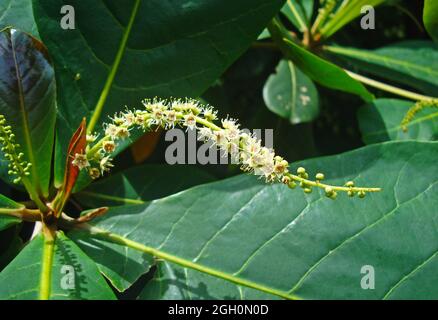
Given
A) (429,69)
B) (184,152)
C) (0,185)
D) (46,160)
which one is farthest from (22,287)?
(429,69)

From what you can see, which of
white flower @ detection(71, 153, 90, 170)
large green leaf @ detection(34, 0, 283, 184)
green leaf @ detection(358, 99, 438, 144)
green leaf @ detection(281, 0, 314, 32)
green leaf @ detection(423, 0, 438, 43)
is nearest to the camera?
white flower @ detection(71, 153, 90, 170)

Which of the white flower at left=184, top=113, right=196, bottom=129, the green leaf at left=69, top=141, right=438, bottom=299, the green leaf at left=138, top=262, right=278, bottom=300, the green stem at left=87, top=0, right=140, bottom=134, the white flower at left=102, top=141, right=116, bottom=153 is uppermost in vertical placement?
the green stem at left=87, top=0, right=140, bottom=134

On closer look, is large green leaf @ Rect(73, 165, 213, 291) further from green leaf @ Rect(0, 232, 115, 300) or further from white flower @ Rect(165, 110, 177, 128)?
white flower @ Rect(165, 110, 177, 128)

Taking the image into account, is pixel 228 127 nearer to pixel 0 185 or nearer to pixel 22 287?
pixel 22 287

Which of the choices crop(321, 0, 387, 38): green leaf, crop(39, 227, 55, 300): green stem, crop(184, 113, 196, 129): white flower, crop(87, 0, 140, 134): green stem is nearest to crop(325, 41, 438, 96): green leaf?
crop(321, 0, 387, 38): green leaf

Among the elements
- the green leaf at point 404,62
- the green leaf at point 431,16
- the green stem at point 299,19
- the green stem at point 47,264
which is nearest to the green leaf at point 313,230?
the green stem at point 47,264

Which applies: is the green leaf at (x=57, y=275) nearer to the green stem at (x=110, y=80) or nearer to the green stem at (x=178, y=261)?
the green stem at (x=178, y=261)

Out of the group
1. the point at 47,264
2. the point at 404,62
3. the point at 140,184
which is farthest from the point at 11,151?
the point at 404,62

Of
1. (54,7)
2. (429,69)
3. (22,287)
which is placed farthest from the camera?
(429,69)
